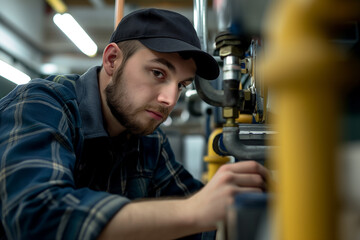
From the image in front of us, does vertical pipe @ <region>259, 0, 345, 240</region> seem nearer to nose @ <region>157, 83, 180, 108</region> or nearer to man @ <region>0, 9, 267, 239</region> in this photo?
man @ <region>0, 9, 267, 239</region>

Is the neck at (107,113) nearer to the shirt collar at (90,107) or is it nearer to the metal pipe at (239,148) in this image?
the shirt collar at (90,107)

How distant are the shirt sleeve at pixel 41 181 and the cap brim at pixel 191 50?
0.31m

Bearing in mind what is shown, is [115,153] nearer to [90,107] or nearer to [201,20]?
[90,107]

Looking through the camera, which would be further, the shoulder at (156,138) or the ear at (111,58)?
the shoulder at (156,138)

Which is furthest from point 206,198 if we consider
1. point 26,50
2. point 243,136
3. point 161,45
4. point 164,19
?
point 26,50

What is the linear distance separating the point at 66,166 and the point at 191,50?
458 mm

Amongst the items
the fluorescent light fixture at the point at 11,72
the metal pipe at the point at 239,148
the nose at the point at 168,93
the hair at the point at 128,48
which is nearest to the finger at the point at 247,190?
the metal pipe at the point at 239,148

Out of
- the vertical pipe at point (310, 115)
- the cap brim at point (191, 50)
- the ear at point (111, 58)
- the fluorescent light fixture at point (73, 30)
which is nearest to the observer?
the vertical pipe at point (310, 115)

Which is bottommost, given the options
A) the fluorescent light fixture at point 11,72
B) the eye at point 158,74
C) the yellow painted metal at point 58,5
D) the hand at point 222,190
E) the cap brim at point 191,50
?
the hand at point 222,190

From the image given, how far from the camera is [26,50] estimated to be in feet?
→ 19.0

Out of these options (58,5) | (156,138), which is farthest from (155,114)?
(58,5)

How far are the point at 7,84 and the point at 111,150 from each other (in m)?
0.61

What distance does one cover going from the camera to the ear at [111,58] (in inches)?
40.8

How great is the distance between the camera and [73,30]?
137 inches
